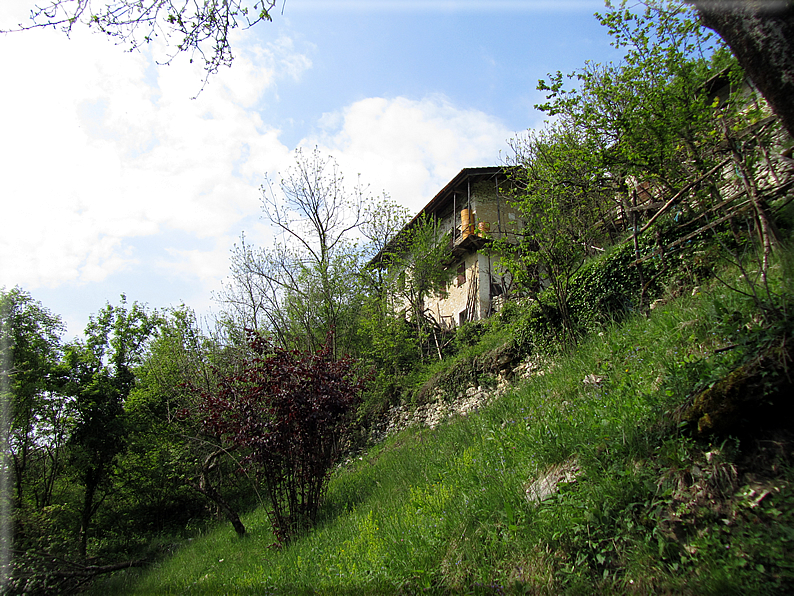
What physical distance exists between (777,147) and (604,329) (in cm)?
361

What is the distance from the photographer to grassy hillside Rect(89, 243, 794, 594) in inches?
108

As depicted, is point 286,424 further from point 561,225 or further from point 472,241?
point 472,241

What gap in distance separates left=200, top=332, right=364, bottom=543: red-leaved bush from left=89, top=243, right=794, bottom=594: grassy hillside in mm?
1433

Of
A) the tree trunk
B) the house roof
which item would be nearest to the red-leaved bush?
the tree trunk

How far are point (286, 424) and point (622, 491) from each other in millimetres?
5535

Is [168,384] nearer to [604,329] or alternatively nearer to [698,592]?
[604,329]

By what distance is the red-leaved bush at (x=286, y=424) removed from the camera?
7371 mm

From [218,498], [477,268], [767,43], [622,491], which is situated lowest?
[622,491]

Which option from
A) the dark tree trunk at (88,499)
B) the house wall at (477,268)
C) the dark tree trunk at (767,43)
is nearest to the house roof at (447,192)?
the house wall at (477,268)

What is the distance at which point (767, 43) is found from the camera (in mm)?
2279

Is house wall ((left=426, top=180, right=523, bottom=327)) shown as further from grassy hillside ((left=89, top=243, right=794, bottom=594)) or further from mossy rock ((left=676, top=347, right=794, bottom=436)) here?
mossy rock ((left=676, top=347, right=794, bottom=436))

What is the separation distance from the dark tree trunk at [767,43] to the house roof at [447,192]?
56.9 ft

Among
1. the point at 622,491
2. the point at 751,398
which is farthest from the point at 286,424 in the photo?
the point at 751,398

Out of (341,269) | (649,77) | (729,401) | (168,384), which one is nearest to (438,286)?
(341,269)
